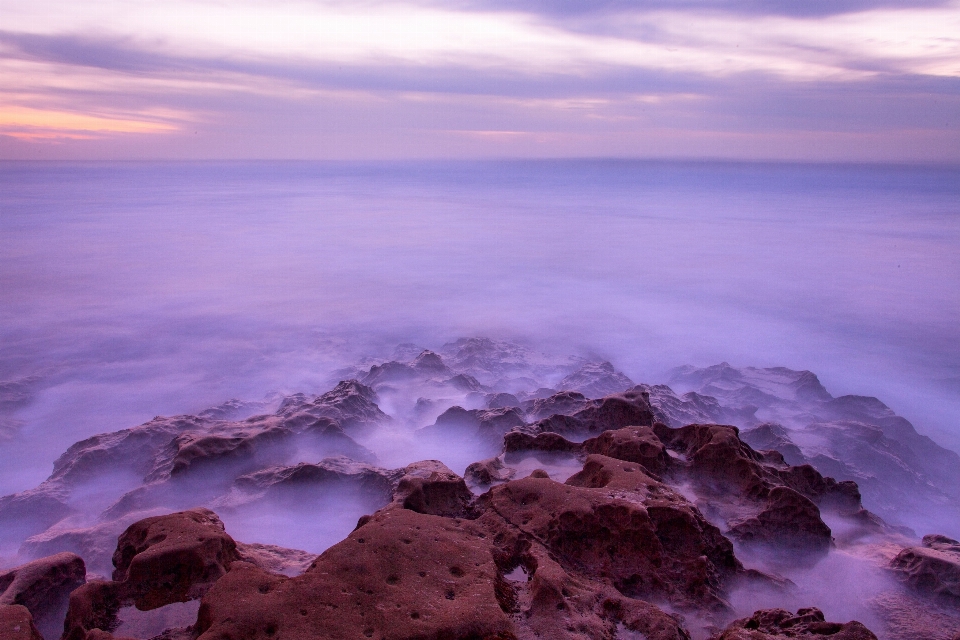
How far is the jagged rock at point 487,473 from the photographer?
6062mm

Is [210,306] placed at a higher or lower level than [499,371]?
lower

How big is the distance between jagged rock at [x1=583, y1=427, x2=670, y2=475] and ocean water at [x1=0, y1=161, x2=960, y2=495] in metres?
8.68

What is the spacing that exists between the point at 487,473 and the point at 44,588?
372cm

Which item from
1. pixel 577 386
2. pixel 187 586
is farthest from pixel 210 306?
pixel 187 586

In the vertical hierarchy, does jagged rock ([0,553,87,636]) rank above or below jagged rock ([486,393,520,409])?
above

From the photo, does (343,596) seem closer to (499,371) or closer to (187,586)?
(187,586)

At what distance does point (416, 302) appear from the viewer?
22719mm

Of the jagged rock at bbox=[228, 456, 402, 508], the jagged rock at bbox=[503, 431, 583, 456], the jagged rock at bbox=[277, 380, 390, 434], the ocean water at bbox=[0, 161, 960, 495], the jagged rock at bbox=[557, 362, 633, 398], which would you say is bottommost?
the ocean water at bbox=[0, 161, 960, 495]

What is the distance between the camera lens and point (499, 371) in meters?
13.1

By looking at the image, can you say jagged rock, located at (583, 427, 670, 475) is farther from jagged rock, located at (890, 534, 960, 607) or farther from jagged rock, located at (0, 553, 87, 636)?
jagged rock, located at (0, 553, 87, 636)

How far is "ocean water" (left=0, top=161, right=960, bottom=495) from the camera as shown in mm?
14273

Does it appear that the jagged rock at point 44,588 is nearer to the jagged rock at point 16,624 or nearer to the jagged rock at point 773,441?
the jagged rock at point 16,624

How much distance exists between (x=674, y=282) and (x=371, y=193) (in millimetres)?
62900

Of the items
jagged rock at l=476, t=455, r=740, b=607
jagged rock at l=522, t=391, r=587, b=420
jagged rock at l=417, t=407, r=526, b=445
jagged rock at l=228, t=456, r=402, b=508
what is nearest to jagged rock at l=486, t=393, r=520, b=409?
jagged rock at l=522, t=391, r=587, b=420
